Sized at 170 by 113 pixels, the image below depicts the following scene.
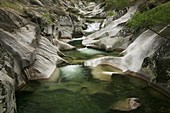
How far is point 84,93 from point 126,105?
5304 mm

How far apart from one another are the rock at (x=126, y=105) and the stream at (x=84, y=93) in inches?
12.6

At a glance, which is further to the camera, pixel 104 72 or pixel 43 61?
pixel 43 61

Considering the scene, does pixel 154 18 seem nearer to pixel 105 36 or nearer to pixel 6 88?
pixel 6 88

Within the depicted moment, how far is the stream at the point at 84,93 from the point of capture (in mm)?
24141

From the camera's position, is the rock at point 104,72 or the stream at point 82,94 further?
the rock at point 104,72

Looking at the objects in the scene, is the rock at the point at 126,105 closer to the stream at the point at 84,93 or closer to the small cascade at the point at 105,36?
the stream at the point at 84,93

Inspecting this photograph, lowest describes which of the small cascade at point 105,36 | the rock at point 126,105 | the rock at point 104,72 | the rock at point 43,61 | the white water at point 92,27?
the rock at point 126,105

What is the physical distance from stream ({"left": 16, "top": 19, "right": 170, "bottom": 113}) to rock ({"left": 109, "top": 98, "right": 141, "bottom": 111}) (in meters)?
0.32

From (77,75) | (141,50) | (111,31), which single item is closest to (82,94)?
(77,75)

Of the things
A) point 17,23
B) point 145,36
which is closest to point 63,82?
point 17,23

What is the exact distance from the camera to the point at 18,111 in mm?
23719

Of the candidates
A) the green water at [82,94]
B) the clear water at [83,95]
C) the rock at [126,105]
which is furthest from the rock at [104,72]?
the rock at [126,105]

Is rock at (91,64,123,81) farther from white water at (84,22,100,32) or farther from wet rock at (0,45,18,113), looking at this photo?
white water at (84,22,100,32)

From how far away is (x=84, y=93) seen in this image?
27.8 meters
